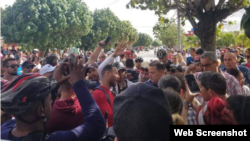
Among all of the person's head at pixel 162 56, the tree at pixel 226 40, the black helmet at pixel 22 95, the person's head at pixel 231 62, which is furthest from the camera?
the tree at pixel 226 40

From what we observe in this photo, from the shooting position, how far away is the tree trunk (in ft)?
23.8

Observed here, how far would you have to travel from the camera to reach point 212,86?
2.99 m

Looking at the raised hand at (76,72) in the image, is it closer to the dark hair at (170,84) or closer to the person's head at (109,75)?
the dark hair at (170,84)

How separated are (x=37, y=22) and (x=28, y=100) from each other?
550 inches

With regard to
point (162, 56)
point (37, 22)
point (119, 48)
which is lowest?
point (162, 56)

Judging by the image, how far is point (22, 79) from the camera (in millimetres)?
1870

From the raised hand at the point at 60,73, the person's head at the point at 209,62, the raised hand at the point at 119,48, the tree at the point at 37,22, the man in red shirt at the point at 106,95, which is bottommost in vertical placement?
the man in red shirt at the point at 106,95

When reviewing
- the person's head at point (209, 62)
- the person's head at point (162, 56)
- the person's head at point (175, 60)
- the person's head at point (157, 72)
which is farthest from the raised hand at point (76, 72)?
the person's head at point (175, 60)

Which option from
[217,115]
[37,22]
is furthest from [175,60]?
[37,22]

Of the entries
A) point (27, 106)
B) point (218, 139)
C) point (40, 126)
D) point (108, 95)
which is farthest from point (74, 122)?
point (218, 139)

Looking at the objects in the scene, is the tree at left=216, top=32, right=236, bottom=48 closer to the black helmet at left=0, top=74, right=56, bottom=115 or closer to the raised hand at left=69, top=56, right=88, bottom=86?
the raised hand at left=69, top=56, right=88, bottom=86

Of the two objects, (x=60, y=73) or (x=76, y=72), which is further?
(x=60, y=73)

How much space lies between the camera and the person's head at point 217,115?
5.81ft

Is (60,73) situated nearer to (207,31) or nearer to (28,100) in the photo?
(28,100)
